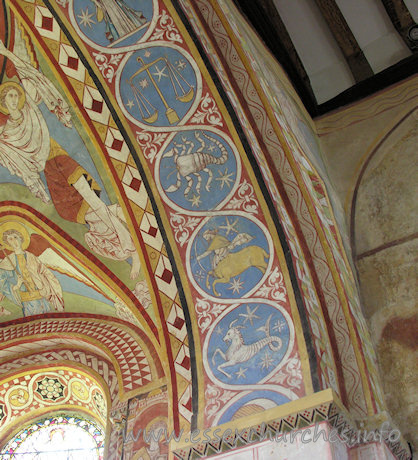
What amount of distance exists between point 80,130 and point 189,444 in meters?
2.90

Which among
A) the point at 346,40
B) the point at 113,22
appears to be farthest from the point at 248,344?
the point at 346,40

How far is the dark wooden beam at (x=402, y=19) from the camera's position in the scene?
6.15 m

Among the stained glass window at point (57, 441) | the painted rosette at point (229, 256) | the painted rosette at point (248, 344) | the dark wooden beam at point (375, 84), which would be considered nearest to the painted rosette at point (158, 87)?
the painted rosette at point (229, 256)

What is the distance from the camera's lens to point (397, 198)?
553 centimetres

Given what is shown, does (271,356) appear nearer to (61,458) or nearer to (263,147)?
(263,147)

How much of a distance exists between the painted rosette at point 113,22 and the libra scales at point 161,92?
7.3 inches

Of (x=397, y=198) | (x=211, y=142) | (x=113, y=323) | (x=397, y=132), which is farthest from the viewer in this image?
(x=113, y=323)

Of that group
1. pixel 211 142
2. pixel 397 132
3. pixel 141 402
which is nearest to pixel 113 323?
pixel 141 402

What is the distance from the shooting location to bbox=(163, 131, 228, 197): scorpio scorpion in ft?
15.5

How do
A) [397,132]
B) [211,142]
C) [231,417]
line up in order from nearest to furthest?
[231,417]
[211,142]
[397,132]

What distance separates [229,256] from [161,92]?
Answer: 4.41 ft

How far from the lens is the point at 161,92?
4.80m

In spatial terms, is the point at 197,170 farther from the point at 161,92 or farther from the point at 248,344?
the point at 248,344

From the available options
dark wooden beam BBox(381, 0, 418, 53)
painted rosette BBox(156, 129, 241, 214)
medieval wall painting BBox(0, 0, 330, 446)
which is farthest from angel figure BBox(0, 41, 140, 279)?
dark wooden beam BBox(381, 0, 418, 53)
